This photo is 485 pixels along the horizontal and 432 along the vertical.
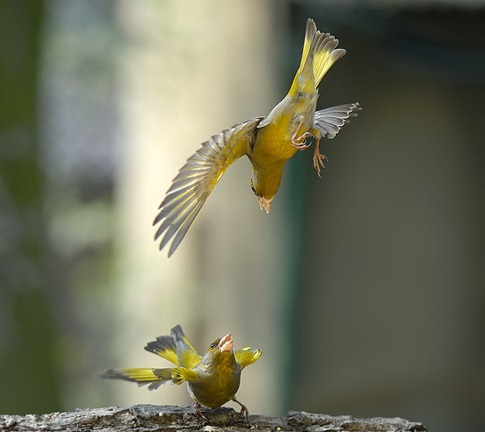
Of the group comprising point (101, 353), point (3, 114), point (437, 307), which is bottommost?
point (101, 353)

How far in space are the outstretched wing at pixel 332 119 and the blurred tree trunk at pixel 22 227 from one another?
6.09 metres

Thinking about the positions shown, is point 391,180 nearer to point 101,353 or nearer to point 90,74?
point 90,74

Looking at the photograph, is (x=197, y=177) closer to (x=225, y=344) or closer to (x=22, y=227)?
(x=225, y=344)

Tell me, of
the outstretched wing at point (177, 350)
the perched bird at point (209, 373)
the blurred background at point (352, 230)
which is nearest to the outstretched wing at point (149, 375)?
the perched bird at point (209, 373)

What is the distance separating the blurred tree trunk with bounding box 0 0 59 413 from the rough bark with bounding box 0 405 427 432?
201 inches

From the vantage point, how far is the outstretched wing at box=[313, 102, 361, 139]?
2607mm

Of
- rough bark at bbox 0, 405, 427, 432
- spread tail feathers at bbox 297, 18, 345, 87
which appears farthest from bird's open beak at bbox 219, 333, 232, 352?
spread tail feathers at bbox 297, 18, 345, 87

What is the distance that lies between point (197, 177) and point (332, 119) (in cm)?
39

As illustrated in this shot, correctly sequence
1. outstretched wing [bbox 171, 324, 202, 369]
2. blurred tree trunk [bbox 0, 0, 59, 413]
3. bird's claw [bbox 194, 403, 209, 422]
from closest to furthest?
1. bird's claw [bbox 194, 403, 209, 422]
2. outstretched wing [bbox 171, 324, 202, 369]
3. blurred tree trunk [bbox 0, 0, 59, 413]

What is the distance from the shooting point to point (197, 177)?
251 centimetres

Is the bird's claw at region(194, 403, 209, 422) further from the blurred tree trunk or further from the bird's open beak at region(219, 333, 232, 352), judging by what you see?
the blurred tree trunk

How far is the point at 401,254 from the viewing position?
8.24 metres

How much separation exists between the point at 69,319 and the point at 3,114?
12.8ft

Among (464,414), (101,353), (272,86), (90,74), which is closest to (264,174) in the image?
(464,414)
